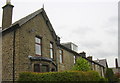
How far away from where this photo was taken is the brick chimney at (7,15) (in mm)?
17109

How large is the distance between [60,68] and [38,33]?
5.93m

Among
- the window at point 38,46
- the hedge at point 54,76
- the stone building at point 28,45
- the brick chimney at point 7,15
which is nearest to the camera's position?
the hedge at point 54,76

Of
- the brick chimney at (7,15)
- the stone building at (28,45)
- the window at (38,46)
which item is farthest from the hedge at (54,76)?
the brick chimney at (7,15)

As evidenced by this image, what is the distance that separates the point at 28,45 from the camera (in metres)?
15.2

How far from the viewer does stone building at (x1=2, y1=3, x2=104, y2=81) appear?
14.4 m

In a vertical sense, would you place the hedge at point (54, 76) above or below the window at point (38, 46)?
below

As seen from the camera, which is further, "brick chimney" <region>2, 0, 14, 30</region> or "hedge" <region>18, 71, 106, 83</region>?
"brick chimney" <region>2, 0, 14, 30</region>

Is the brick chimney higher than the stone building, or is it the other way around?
the brick chimney

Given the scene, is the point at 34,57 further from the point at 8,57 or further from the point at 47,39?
the point at 47,39

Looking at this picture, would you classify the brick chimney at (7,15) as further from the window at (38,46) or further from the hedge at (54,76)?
the hedge at (54,76)

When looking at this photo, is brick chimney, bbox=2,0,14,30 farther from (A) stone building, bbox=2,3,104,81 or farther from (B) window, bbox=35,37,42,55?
(B) window, bbox=35,37,42,55

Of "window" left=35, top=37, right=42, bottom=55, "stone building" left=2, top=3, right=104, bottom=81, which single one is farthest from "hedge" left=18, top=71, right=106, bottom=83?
"window" left=35, top=37, right=42, bottom=55

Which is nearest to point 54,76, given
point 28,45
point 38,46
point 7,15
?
point 28,45

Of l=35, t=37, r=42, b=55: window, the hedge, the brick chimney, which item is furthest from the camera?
the brick chimney
